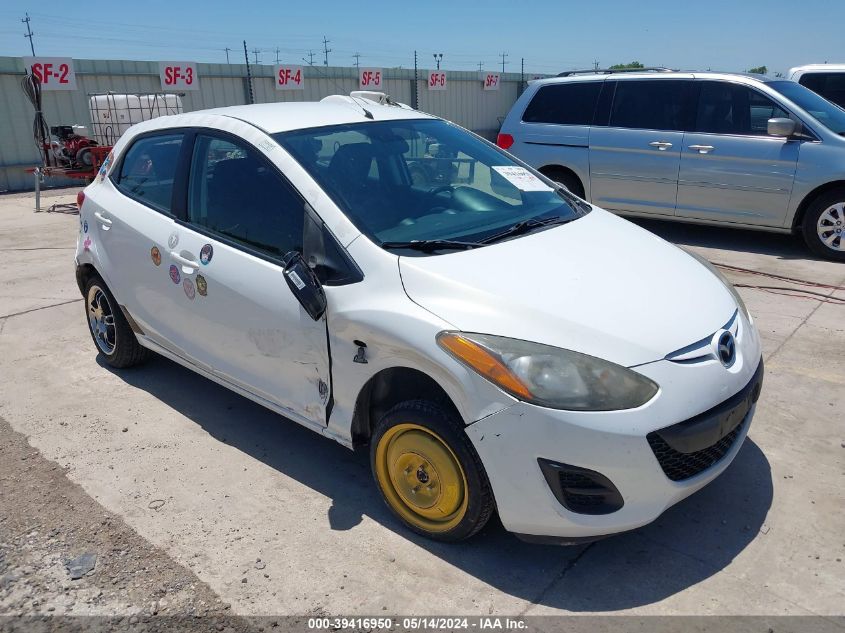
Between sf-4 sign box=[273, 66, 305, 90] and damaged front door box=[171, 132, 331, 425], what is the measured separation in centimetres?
1531

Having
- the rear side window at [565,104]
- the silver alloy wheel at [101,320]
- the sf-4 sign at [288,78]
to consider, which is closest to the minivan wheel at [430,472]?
the silver alloy wheel at [101,320]

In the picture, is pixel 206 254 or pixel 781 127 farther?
pixel 781 127

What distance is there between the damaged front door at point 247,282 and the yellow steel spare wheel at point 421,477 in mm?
399

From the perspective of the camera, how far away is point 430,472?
8.95 feet

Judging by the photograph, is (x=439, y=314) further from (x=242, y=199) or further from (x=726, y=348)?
(x=242, y=199)

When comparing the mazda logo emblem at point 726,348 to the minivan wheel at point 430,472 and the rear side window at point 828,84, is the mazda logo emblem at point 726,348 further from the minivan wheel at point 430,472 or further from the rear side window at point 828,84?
the rear side window at point 828,84

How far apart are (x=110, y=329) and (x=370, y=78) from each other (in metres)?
17.0

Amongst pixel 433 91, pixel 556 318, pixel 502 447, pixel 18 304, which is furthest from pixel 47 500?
pixel 433 91

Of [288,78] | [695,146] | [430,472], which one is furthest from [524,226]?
[288,78]

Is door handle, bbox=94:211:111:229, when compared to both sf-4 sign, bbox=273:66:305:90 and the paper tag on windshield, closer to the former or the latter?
the paper tag on windshield

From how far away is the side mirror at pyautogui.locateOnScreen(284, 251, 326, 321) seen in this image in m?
2.84

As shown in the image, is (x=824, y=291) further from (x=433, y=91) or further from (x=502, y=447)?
(x=433, y=91)

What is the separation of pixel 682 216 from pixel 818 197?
130 centimetres

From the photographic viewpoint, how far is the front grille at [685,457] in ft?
7.88
